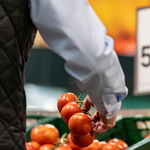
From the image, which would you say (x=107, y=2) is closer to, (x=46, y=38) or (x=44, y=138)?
(x=44, y=138)

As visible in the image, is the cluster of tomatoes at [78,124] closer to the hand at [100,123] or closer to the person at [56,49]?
the hand at [100,123]

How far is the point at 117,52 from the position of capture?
→ 3625 mm

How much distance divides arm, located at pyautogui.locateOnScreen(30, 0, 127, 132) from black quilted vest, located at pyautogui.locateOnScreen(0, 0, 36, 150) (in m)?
0.04

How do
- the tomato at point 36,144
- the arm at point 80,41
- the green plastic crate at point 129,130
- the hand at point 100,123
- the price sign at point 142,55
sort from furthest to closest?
the price sign at point 142,55, the green plastic crate at point 129,130, the tomato at point 36,144, the hand at point 100,123, the arm at point 80,41

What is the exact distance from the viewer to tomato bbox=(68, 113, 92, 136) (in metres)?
0.72

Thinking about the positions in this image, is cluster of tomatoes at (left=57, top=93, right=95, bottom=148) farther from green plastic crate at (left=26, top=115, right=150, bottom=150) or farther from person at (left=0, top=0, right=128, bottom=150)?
green plastic crate at (left=26, top=115, right=150, bottom=150)

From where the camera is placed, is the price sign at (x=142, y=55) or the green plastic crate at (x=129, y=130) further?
the price sign at (x=142, y=55)

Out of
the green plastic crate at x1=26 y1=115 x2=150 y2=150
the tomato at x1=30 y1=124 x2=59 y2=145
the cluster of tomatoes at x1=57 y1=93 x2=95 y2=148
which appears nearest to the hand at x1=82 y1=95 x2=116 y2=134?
the cluster of tomatoes at x1=57 y1=93 x2=95 y2=148

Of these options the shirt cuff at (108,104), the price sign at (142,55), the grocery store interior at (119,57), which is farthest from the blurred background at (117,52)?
the shirt cuff at (108,104)

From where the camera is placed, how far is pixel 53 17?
54cm

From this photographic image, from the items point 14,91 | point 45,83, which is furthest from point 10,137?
point 45,83

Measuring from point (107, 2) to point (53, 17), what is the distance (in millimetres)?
3348

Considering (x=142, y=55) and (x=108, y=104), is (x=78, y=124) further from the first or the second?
(x=142, y=55)

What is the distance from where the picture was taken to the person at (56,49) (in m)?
0.55
